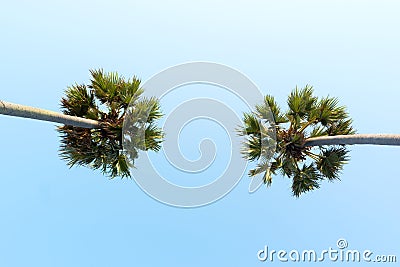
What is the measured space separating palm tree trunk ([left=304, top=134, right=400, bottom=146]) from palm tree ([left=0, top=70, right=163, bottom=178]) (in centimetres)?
415

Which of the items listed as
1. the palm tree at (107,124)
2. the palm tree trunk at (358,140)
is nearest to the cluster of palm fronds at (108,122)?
the palm tree at (107,124)

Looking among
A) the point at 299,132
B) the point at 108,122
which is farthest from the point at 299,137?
the point at 108,122

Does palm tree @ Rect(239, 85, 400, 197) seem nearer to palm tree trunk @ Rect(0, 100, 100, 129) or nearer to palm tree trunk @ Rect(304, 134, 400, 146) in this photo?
palm tree trunk @ Rect(304, 134, 400, 146)

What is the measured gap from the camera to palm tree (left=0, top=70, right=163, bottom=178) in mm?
11570

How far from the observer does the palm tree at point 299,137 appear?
1202 centimetres

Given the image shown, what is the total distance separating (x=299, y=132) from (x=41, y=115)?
6367mm

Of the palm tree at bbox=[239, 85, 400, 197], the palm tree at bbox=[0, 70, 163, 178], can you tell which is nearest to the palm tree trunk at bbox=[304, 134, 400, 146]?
the palm tree at bbox=[239, 85, 400, 197]

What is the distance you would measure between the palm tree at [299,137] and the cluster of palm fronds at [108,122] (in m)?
2.70

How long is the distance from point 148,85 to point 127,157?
1.95 metres

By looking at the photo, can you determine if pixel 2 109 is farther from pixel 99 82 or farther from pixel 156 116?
pixel 156 116

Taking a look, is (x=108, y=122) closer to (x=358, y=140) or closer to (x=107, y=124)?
(x=107, y=124)

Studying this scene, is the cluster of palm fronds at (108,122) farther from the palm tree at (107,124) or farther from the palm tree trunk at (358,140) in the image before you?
the palm tree trunk at (358,140)

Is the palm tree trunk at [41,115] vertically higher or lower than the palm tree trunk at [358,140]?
lower

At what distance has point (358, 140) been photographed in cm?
1119
